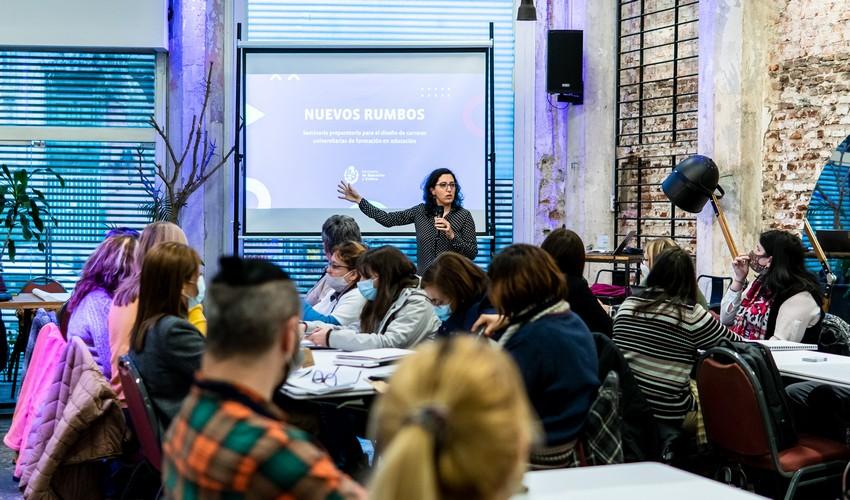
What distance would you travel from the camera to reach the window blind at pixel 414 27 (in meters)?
8.81

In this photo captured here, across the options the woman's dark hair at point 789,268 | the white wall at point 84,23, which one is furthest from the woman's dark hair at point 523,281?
the white wall at point 84,23

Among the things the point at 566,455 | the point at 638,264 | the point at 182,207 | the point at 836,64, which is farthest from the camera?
the point at 182,207

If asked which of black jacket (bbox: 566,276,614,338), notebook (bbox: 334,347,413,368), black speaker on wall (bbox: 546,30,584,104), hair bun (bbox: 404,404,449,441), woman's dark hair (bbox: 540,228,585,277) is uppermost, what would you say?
black speaker on wall (bbox: 546,30,584,104)

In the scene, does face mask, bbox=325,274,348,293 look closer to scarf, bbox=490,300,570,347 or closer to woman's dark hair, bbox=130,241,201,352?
woman's dark hair, bbox=130,241,201,352

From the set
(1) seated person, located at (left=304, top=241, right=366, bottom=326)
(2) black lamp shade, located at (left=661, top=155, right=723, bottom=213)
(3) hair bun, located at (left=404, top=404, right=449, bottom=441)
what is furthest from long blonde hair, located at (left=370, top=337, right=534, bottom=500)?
(2) black lamp shade, located at (left=661, top=155, right=723, bottom=213)

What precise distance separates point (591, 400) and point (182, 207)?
241 inches

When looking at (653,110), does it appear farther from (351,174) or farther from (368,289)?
(368,289)

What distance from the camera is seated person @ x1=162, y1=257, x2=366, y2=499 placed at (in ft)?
4.75

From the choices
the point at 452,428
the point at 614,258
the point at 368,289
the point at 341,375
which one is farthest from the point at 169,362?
the point at 614,258

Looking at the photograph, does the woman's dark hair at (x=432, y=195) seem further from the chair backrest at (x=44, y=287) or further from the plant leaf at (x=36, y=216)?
the plant leaf at (x=36, y=216)

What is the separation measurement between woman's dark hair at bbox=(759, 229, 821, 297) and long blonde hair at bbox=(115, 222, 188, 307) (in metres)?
2.93

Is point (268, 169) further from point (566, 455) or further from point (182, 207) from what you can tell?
point (566, 455)

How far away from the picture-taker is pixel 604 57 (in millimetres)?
8539

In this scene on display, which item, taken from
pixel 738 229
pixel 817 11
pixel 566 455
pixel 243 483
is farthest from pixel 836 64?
pixel 243 483
